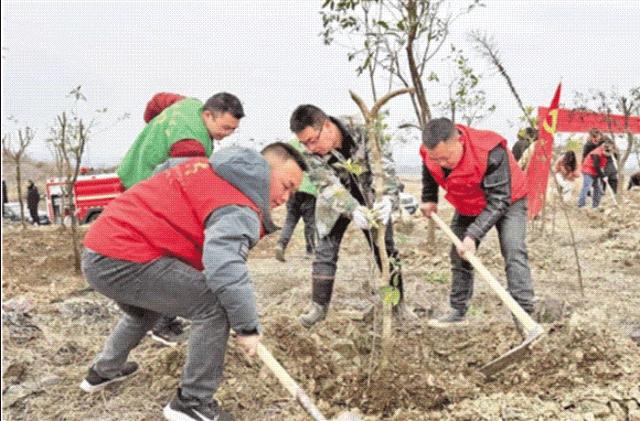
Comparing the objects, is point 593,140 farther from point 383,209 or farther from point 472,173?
point 383,209

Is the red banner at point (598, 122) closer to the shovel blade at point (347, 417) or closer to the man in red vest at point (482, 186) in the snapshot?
the man in red vest at point (482, 186)

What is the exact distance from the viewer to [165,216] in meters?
2.62

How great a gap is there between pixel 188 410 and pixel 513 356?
1600mm

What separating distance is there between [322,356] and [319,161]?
1.20m

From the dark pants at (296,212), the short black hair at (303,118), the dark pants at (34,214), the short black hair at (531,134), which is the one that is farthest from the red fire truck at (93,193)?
the short black hair at (303,118)

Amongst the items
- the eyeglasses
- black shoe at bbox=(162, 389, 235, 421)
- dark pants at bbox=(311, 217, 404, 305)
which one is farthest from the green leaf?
dark pants at bbox=(311, 217, 404, 305)

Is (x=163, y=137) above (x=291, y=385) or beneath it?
above

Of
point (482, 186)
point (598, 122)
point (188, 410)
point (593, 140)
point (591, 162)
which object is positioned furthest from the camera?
point (591, 162)

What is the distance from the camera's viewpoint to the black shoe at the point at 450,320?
4297mm

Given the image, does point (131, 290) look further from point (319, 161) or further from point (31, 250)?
point (31, 250)

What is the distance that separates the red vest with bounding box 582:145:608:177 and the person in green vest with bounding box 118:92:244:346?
31.7 feet

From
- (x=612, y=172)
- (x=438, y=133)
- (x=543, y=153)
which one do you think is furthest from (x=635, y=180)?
(x=438, y=133)

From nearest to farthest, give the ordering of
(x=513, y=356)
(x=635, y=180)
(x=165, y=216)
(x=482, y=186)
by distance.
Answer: (x=165, y=216) < (x=513, y=356) < (x=482, y=186) < (x=635, y=180)

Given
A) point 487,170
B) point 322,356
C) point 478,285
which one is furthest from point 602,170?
point 322,356
